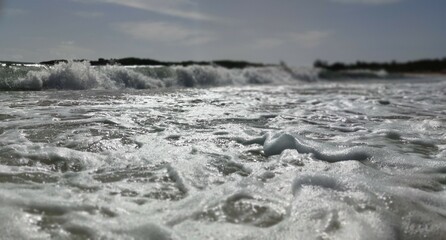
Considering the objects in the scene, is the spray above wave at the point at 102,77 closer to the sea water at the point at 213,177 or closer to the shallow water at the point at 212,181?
the sea water at the point at 213,177

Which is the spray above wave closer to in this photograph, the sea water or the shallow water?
the sea water

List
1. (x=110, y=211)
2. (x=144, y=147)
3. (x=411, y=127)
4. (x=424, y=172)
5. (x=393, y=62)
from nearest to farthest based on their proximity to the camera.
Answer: (x=110, y=211)
(x=424, y=172)
(x=144, y=147)
(x=411, y=127)
(x=393, y=62)

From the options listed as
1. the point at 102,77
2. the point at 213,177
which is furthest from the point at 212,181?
the point at 102,77

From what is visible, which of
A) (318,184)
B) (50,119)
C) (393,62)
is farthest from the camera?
(393,62)

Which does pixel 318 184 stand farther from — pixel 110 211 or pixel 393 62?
pixel 393 62

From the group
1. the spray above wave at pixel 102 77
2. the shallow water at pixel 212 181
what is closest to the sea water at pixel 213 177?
the shallow water at pixel 212 181

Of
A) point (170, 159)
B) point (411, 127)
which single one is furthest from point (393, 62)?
point (170, 159)
